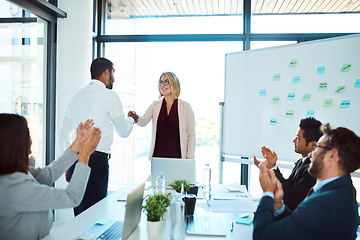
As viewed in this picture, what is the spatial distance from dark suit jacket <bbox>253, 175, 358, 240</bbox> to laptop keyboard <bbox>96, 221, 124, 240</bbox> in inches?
24.6

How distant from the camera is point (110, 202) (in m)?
2.09

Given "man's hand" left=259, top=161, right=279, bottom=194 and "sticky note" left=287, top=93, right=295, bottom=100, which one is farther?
"sticky note" left=287, top=93, right=295, bottom=100

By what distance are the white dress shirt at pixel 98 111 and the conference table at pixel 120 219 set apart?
0.65 m

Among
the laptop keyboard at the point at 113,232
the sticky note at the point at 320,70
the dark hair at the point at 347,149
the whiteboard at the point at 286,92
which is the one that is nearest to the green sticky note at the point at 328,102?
the whiteboard at the point at 286,92

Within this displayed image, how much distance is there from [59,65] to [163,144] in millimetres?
1689

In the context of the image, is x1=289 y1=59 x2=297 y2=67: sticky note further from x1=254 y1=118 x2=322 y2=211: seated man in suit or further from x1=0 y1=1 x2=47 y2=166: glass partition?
x1=0 y1=1 x2=47 y2=166: glass partition

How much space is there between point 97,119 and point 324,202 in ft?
5.87

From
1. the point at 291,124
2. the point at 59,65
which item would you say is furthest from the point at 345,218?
the point at 59,65

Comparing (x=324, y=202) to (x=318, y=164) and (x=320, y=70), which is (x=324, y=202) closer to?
(x=318, y=164)

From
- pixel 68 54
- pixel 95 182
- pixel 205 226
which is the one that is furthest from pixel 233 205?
pixel 68 54

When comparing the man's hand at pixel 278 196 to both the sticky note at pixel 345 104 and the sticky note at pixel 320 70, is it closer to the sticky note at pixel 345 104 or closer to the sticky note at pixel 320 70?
the sticky note at pixel 345 104

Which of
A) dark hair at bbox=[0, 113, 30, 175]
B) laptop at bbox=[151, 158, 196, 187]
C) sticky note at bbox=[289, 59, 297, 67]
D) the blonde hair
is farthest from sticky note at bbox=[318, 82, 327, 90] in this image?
dark hair at bbox=[0, 113, 30, 175]

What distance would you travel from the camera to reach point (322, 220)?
131 centimetres

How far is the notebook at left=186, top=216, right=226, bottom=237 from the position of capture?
156 centimetres
